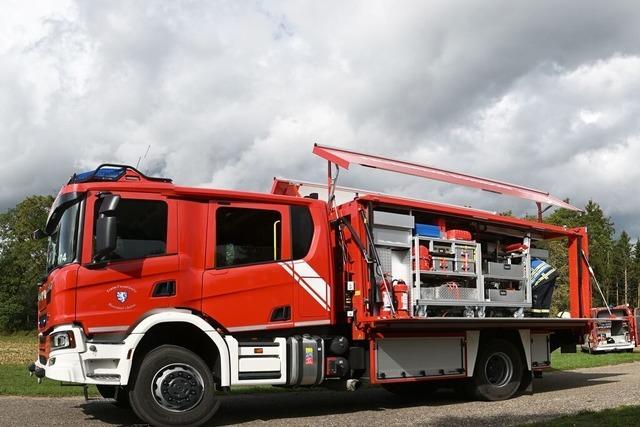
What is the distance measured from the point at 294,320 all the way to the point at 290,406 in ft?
6.96

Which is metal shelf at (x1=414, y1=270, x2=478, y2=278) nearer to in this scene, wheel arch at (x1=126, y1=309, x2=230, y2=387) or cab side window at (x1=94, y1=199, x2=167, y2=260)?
wheel arch at (x1=126, y1=309, x2=230, y2=387)

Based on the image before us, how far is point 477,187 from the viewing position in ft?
37.5

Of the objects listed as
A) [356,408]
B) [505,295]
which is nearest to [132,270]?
[356,408]

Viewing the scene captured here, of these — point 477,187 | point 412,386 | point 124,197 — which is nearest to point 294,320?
point 124,197

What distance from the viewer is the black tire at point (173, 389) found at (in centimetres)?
774

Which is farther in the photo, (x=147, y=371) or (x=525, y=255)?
(x=525, y=255)

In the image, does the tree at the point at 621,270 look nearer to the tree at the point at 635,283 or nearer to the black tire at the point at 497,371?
the tree at the point at 635,283

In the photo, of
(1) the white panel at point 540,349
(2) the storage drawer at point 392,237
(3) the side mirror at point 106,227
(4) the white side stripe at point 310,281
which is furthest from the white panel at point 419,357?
(3) the side mirror at point 106,227

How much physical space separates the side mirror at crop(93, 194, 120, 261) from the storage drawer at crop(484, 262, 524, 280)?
5818 millimetres

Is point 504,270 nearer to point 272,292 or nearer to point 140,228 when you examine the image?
point 272,292

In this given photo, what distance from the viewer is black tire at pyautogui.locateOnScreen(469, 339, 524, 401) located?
1070cm

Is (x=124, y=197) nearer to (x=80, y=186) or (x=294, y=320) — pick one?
(x=80, y=186)

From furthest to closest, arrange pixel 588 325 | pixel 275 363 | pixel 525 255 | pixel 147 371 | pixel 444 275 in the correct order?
pixel 588 325, pixel 525 255, pixel 444 275, pixel 275 363, pixel 147 371

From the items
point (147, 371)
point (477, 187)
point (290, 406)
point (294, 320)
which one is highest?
point (477, 187)
